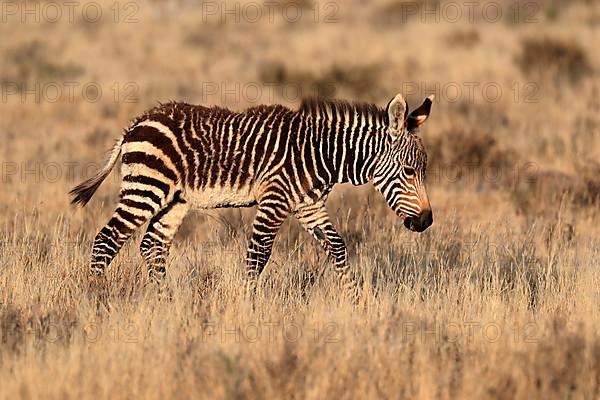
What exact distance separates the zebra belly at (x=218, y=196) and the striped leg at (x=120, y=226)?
0.36 metres

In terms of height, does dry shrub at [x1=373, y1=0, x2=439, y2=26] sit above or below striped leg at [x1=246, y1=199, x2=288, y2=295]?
above

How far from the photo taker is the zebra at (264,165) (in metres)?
8.17

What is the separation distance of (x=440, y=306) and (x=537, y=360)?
1510mm

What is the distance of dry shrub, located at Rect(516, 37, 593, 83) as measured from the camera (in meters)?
21.4

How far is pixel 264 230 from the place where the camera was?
8.14 metres

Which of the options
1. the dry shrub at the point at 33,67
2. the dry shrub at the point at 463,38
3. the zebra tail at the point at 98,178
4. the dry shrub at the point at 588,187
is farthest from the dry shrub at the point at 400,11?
the zebra tail at the point at 98,178

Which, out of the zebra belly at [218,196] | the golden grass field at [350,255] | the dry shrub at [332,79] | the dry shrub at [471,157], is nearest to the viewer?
the golden grass field at [350,255]

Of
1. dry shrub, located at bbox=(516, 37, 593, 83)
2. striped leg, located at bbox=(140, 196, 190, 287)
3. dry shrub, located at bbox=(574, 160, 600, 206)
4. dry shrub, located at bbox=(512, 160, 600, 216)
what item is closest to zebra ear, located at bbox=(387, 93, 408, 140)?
striped leg, located at bbox=(140, 196, 190, 287)

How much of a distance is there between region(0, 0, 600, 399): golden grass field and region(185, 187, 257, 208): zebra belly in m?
0.52

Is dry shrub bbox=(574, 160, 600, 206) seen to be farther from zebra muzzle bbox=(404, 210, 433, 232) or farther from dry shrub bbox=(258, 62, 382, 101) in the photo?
dry shrub bbox=(258, 62, 382, 101)

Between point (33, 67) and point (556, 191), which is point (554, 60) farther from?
point (33, 67)

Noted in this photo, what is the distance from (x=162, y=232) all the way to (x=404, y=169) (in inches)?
86.1

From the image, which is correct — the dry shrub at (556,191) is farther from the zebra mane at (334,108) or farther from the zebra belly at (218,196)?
the zebra belly at (218,196)

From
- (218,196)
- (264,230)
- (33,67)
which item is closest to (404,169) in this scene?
(264,230)
